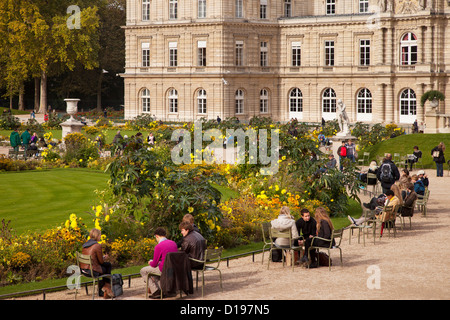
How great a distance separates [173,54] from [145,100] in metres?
4.79

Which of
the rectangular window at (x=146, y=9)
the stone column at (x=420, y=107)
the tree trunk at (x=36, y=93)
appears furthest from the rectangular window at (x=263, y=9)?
the tree trunk at (x=36, y=93)

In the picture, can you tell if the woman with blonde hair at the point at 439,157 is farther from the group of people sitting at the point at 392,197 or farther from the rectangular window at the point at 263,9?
the rectangular window at the point at 263,9

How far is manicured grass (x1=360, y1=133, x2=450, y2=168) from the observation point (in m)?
38.7

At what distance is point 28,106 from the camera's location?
83625 mm

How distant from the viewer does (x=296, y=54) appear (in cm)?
6297

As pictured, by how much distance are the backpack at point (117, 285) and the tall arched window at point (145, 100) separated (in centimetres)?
5171

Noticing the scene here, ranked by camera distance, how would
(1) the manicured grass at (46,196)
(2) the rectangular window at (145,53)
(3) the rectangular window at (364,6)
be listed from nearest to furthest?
(1) the manicured grass at (46,196), (3) the rectangular window at (364,6), (2) the rectangular window at (145,53)

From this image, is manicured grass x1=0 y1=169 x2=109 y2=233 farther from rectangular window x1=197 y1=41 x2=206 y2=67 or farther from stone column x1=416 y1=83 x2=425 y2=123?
stone column x1=416 y1=83 x2=425 y2=123

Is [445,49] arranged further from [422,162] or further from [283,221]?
[283,221]

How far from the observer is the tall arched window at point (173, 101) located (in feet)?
210

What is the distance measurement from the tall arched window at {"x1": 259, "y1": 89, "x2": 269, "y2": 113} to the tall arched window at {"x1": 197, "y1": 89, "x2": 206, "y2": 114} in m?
4.68

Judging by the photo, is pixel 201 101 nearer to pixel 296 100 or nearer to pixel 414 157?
pixel 296 100

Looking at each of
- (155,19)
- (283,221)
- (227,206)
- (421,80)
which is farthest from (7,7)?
(283,221)

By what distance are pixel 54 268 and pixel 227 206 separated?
19.1ft
